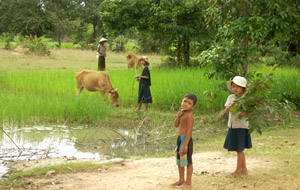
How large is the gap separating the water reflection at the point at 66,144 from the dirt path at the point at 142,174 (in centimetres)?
96

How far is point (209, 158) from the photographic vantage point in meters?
6.71

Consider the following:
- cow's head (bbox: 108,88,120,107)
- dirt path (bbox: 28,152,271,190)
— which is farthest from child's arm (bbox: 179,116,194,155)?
cow's head (bbox: 108,88,120,107)

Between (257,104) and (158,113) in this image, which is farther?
(158,113)

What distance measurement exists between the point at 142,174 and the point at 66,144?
2676 mm

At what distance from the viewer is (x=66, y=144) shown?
7.99 metres

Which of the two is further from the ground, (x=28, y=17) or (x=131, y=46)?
(x=28, y=17)

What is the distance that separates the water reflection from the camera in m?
7.18

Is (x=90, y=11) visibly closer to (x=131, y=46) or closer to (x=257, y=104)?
(x=131, y=46)

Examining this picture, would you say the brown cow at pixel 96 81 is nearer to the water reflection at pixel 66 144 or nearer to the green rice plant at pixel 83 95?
the green rice plant at pixel 83 95

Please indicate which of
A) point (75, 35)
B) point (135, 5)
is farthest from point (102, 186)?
point (75, 35)

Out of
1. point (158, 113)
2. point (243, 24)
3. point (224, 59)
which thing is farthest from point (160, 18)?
point (243, 24)

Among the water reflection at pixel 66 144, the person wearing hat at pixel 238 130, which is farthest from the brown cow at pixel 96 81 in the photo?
the person wearing hat at pixel 238 130

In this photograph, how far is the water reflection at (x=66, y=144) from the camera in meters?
7.18

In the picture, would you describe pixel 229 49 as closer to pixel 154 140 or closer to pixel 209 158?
pixel 154 140
